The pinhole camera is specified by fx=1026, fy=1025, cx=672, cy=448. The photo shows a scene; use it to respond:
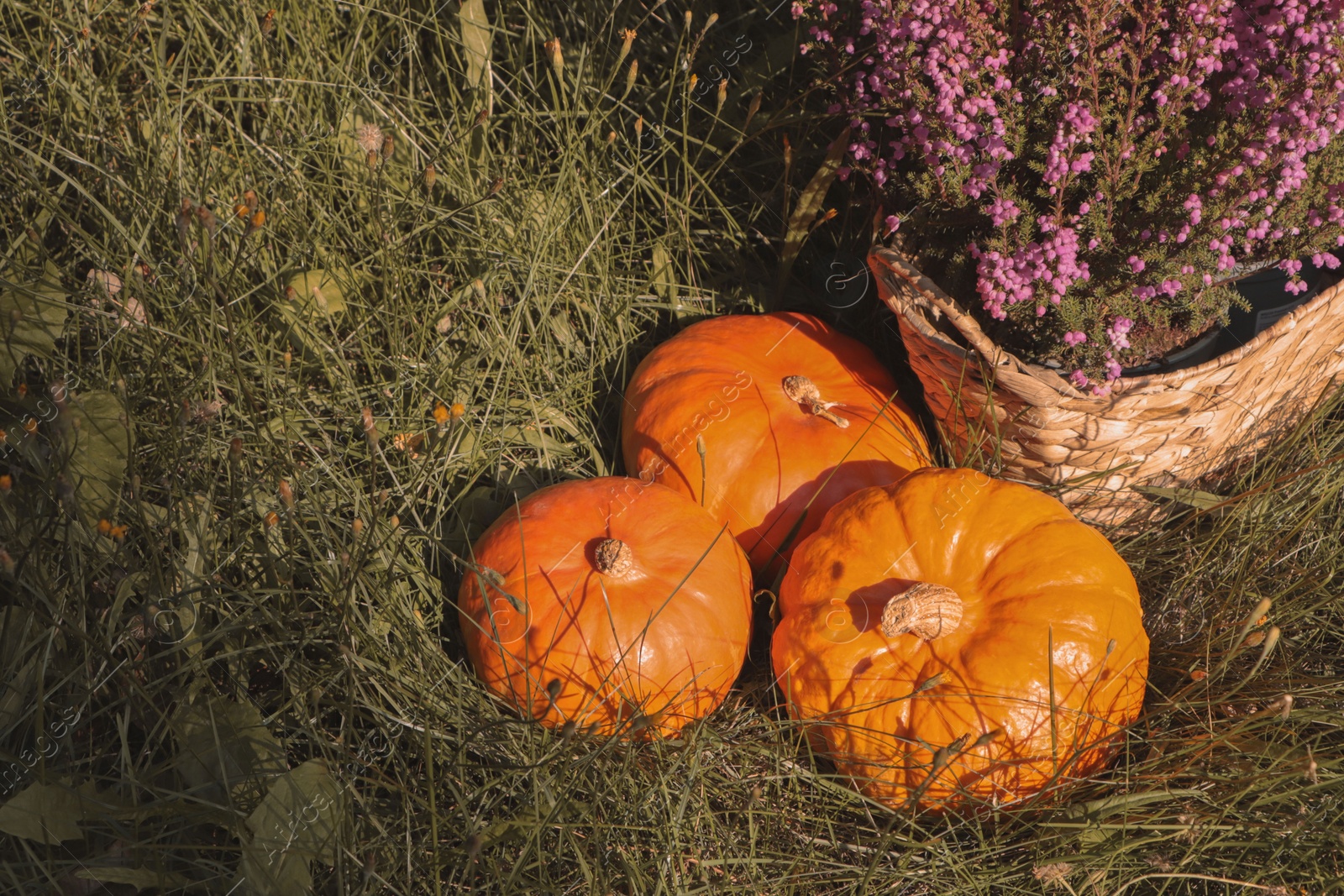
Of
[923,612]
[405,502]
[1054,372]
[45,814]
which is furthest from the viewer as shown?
[1054,372]

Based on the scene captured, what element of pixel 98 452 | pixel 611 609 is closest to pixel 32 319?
pixel 98 452

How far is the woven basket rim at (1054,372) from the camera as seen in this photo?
1884 millimetres

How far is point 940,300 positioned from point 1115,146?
0.40 meters

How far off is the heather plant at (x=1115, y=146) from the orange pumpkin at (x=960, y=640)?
334 mm

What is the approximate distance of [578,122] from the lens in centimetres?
264

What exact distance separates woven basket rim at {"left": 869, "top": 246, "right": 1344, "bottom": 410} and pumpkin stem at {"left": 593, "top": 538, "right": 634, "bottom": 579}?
29.1 inches

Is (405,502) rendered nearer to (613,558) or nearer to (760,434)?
(613,558)

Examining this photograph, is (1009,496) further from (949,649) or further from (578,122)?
(578,122)

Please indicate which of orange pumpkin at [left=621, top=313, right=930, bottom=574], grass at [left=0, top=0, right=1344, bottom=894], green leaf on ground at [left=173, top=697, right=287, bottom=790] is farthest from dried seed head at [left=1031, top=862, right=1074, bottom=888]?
green leaf on ground at [left=173, top=697, right=287, bottom=790]

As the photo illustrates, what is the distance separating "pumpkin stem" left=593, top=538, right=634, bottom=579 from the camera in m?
1.86

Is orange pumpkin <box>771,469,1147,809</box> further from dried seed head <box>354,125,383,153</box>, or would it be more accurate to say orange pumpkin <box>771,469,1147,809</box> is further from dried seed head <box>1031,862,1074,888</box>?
dried seed head <box>354,125,383,153</box>

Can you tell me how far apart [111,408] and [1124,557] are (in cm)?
206

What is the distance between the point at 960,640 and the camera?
180 centimetres

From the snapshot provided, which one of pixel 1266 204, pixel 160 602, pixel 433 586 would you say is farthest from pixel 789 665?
pixel 1266 204
